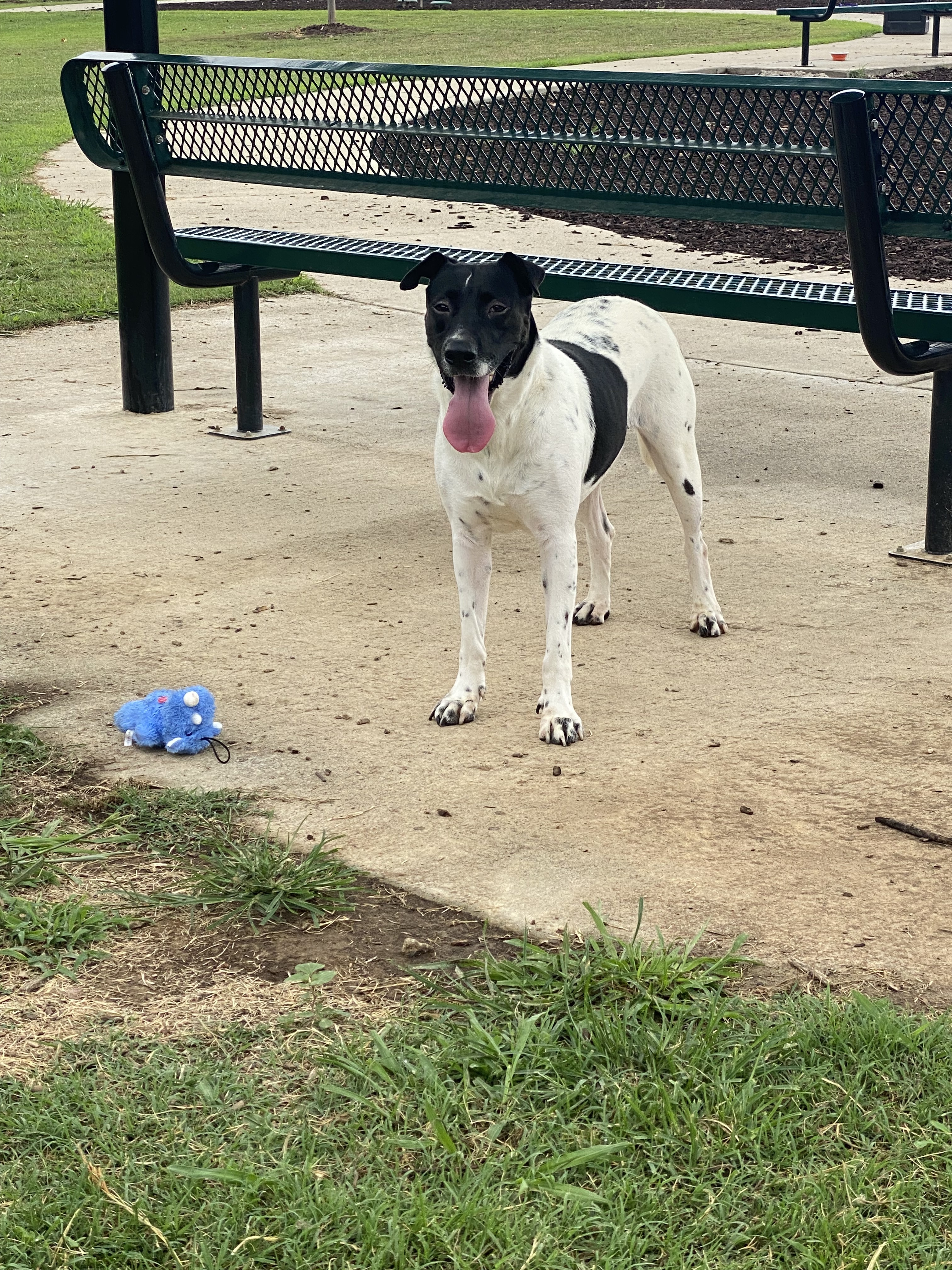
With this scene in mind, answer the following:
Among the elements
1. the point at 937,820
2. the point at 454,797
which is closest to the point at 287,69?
the point at 454,797

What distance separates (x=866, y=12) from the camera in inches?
648

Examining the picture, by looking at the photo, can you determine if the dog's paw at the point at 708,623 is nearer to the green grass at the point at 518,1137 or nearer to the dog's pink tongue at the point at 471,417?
the dog's pink tongue at the point at 471,417

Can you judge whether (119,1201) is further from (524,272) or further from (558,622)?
(524,272)

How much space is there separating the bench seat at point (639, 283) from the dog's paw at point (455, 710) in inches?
50.4

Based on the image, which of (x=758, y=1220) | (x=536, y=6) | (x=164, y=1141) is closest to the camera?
(x=758, y=1220)

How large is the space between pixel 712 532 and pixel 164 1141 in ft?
12.0

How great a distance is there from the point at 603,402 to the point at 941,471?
142 centimetres

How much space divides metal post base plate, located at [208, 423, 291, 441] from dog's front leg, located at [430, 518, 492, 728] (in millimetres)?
2891

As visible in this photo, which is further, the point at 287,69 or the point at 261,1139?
the point at 287,69

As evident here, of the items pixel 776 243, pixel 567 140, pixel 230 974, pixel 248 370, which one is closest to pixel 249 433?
pixel 248 370

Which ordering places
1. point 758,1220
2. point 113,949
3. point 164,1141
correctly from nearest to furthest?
point 758,1220 < point 164,1141 < point 113,949

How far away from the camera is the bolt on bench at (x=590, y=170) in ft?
14.8

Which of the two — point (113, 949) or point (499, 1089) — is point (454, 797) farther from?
point (499, 1089)

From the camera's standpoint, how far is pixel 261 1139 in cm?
247
